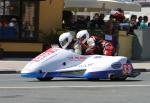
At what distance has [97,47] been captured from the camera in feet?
60.7

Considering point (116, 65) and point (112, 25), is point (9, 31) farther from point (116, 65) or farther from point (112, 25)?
point (116, 65)

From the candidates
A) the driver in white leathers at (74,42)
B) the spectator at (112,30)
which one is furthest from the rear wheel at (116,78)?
the spectator at (112,30)

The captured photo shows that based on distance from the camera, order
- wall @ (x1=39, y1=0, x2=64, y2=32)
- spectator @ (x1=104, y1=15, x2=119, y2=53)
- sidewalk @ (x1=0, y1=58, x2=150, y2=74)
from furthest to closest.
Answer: wall @ (x1=39, y1=0, x2=64, y2=32), spectator @ (x1=104, y1=15, x2=119, y2=53), sidewalk @ (x1=0, y1=58, x2=150, y2=74)

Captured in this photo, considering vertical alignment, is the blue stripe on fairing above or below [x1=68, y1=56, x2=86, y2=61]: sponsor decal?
below

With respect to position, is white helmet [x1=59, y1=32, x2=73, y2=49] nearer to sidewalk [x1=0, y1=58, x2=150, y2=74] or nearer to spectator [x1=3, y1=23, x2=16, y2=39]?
sidewalk [x1=0, y1=58, x2=150, y2=74]

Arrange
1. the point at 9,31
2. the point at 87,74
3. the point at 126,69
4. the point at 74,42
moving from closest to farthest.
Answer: the point at 87,74, the point at 126,69, the point at 74,42, the point at 9,31

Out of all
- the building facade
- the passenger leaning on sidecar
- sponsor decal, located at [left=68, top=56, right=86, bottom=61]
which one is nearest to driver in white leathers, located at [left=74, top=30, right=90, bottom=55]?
the passenger leaning on sidecar

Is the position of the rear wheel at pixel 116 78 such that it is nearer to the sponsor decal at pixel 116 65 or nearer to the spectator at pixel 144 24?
the sponsor decal at pixel 116 65

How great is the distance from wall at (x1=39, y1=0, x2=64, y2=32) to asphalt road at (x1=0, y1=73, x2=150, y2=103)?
1167 cm

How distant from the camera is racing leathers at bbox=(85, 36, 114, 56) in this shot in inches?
715

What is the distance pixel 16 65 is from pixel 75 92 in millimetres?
10322

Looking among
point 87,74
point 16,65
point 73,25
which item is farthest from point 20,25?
point 87,74

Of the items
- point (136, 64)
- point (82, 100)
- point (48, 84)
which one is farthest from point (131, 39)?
point (82, 100)

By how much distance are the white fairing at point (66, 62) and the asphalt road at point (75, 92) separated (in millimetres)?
397
